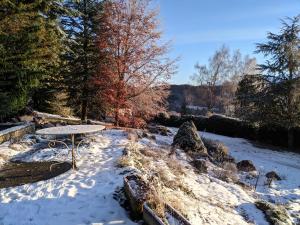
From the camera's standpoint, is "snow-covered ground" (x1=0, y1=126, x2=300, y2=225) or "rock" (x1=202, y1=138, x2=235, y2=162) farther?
"rock" (x1=202, y1=138, x2=235, y2=162)

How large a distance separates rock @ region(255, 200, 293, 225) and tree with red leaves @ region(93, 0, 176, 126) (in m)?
8.57

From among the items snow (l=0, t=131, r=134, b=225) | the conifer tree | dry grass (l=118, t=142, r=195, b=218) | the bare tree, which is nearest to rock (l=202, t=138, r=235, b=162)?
dry grass (l=118, t=142, r=195, b=218)

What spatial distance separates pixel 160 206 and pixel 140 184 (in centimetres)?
77

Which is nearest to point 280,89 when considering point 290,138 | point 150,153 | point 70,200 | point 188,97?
point 290,138

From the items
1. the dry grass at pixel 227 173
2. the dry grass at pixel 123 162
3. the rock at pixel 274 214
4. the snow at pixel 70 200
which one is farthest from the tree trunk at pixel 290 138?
the snow at pixel 70 200

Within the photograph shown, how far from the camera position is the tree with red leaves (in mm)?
15805

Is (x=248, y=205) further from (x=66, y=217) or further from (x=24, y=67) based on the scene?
(x=24, y=67)

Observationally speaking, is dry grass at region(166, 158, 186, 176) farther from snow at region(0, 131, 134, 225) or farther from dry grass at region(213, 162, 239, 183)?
snow at region(0, 131, 134, 225)

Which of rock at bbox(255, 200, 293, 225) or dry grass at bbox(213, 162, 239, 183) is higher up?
dry grass at bbox(213, 162, 239, 183)

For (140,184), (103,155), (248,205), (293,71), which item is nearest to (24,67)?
(103,155)

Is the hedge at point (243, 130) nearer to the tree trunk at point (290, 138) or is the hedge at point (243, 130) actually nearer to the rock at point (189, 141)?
the tree trunk at point (290, 138)

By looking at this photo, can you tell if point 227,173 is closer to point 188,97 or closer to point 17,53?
point 17,53

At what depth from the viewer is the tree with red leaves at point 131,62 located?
15.8 metres

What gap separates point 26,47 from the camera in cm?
1248
